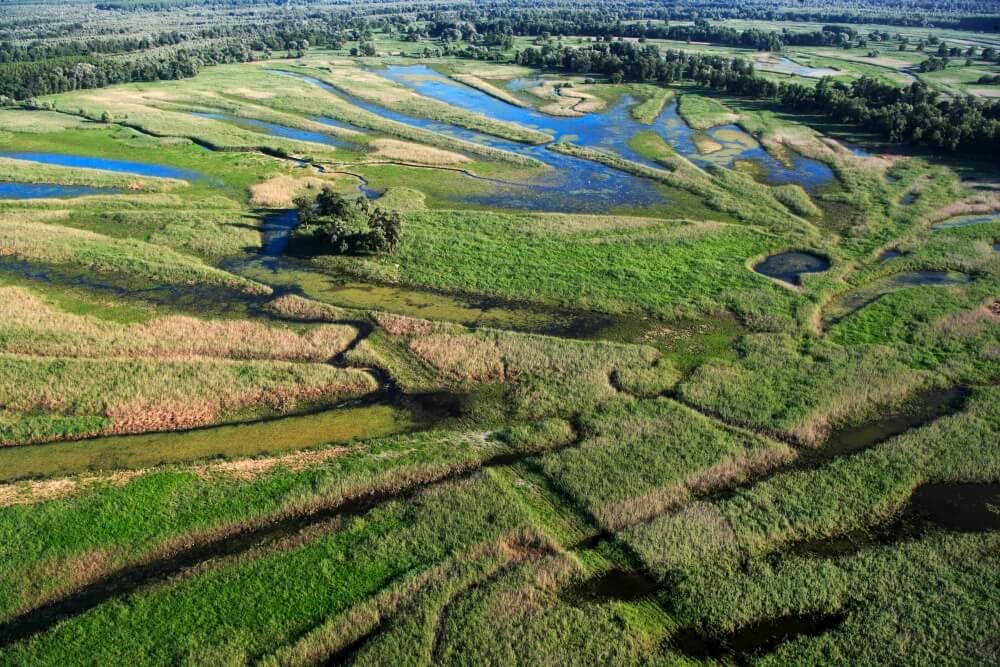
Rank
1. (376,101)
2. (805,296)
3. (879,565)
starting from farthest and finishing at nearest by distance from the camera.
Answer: (376,101) < (805,296) < (879,565)

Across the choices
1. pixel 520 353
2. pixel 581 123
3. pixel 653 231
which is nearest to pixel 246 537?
pixel 520 353

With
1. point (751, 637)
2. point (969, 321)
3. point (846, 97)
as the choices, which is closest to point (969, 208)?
point (969, 321)

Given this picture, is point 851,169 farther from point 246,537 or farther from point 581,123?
point 246,537

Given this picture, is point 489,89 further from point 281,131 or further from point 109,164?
point 109,164

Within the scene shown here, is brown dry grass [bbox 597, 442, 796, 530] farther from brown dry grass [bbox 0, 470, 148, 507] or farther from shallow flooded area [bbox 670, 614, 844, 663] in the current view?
brown dry grass [bbox 0, 470, 148, 507]

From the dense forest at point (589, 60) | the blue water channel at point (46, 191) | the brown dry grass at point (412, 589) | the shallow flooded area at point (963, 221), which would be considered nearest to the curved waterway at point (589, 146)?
the shallow flooded area at point (963, 221)

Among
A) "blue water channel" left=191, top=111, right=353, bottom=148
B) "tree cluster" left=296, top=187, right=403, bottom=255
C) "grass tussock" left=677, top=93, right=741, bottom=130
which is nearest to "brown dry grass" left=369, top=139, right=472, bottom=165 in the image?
"blue water channel" left=191, top=111, right=353, bottom=148
